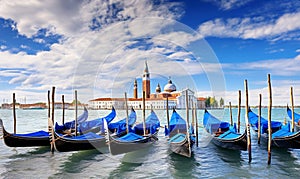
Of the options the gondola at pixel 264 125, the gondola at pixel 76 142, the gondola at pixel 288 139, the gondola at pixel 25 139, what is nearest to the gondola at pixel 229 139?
the gondola at pixel 288 139

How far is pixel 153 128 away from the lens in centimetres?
823

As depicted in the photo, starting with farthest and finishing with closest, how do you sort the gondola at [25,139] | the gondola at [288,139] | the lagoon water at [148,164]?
1. the gondola at [25,139]
2. the gondola at [288,139]
3. the lagoon water at [148,164]

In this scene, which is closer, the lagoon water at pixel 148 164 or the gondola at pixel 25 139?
the lagoon water at pixel 148 164

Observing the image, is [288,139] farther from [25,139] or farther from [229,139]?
[25,139]

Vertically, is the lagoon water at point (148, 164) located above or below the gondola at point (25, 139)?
below

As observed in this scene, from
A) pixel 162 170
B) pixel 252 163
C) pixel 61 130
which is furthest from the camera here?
pixel 61 130

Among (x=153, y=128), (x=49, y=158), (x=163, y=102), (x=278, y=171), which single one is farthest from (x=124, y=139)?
(x=163, y=102)

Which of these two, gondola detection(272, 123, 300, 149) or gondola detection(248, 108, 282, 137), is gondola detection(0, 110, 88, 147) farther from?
gondola detection(248, 108, 282, 137)

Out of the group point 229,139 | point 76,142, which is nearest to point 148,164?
point 76,142

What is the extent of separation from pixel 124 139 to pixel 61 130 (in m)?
3.83

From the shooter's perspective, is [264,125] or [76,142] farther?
[264,125]

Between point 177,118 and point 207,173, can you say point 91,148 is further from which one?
point 177,118

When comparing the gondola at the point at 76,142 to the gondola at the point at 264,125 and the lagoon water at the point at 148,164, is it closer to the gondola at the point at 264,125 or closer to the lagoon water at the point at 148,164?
the lagoon water at the point at 148,164

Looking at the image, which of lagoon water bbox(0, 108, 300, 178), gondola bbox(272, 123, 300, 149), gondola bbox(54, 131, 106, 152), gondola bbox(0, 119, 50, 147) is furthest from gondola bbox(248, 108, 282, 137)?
gondola bbox(0, 119, 50, 147)
